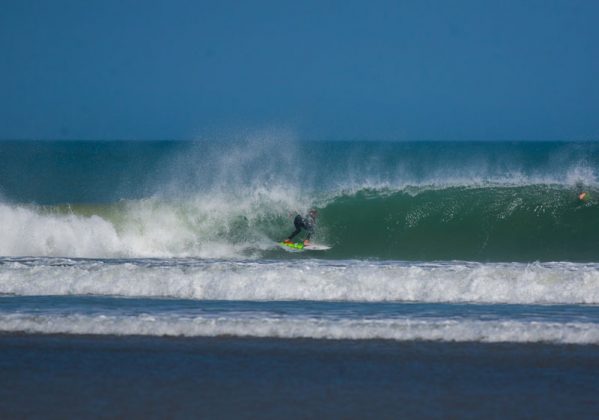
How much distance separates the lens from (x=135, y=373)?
23.8 feet

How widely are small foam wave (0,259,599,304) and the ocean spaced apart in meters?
0.03

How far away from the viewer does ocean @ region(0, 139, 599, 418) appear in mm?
6656

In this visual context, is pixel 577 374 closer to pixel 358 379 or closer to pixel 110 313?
pixel 358 379

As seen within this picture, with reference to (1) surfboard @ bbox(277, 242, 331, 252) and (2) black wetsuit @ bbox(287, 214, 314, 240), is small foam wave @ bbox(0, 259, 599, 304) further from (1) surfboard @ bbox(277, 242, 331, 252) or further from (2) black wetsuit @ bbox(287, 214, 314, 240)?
(2) black wetsuit @ bbox(287, 214, 314, 240)

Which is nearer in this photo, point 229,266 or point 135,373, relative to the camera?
point 135,373

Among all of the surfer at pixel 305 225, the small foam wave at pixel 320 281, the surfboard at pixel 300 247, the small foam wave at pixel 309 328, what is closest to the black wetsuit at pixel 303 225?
the surfer at pixel 305 225

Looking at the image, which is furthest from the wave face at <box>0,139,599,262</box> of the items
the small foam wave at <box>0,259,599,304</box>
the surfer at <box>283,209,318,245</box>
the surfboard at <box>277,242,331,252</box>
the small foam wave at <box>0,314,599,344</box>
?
the small foam wave at <box>0,314,599,344</box>

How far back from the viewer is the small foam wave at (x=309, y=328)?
8.26m

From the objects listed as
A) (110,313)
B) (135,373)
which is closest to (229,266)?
(110,313)

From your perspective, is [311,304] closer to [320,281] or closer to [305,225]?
[320,281]

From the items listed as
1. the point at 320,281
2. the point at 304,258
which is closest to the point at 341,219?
the point at 304,258

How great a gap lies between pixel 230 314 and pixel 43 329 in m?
2.08

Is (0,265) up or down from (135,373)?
up

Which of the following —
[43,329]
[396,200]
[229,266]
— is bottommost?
[43,329]
